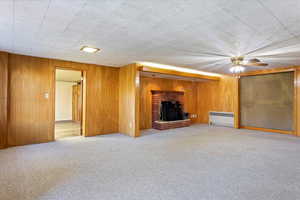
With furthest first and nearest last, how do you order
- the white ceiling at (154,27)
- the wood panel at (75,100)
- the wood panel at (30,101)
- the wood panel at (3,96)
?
the wood panel at (75,100)
the wood panel at (30,101)
the wood panel at (3,96)
the white ceiling at (154,27)

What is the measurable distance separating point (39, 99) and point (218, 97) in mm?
7021

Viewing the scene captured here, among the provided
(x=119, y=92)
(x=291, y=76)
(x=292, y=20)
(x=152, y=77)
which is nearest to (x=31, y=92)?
(x=119, y=92)

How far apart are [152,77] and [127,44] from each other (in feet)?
11.9

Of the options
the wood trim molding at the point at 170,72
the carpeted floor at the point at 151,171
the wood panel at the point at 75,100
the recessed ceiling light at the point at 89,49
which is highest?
the recessed ceiling light at the point at 89,49

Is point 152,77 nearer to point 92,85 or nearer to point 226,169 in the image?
point 92,85

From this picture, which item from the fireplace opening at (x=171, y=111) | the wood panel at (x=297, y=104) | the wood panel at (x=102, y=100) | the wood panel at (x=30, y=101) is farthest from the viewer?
the fireplace opening at (x=171, y=111)

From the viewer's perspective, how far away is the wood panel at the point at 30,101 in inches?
167

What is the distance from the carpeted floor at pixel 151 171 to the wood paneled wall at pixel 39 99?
495 millimetres

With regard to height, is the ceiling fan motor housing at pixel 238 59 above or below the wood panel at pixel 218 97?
above

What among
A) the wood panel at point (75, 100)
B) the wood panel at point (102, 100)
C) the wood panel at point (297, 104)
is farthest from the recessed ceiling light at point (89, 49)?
the wood panel at point (297, 104)

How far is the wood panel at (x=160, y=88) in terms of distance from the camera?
6804 mm

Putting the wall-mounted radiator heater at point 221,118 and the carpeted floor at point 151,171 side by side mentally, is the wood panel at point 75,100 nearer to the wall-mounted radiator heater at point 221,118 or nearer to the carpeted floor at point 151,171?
the carpeted floor at point 151,171

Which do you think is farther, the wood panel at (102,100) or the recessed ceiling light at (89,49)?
the wood panel at (102,100)

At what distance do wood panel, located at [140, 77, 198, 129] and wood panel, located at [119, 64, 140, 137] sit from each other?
3.63 ft
